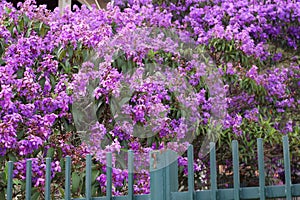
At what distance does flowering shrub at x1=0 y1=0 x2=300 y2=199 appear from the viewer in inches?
150

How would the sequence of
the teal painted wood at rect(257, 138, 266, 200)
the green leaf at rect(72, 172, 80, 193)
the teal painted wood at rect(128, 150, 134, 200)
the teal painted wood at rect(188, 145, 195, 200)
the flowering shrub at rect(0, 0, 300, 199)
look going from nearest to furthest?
the teal painted wood at rect(257, 138, 266, 200), the teal painted wood at rect(188, 145, 195, 200), the teal painted wood at rect(128, 150, 134, 200), the green leaf at rect(72, 172, 80, 193), the flowering shrub at rect(0, 0, 300, 199)

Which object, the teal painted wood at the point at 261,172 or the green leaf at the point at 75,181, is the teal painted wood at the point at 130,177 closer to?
the teal painted wood at the point at 261,172

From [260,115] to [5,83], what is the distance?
3.34 m

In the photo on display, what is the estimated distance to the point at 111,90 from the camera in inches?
158

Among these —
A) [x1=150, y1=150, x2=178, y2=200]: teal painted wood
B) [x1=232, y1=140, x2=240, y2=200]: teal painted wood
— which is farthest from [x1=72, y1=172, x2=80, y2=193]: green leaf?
[x1=232, y1=140, x2=240, y2=200]: teal painted wood

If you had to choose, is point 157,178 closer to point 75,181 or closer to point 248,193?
point 248,193

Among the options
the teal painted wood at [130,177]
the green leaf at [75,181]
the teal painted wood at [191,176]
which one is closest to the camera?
the teal painted wood at [191,176]

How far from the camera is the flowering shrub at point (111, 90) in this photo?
3.81 m

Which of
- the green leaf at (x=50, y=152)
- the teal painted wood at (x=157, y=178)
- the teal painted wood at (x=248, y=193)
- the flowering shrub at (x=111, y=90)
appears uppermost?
the flowering shrub at (x=111, y=90)

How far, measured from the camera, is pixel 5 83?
12.7 ft

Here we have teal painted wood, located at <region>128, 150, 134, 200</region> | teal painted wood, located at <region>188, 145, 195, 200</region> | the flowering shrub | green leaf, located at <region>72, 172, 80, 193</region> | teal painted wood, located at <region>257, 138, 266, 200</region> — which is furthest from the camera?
the flowering shrub

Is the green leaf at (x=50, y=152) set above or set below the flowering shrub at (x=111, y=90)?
below

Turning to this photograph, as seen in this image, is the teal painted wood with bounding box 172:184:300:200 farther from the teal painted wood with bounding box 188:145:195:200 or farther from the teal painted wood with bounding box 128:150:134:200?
the teal painted wood with bounding box 128:150:134:200

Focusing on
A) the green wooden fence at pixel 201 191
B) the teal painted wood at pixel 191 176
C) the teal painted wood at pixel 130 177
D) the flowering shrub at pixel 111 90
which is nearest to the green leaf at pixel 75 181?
the flowering shrub at pixel 111 90
